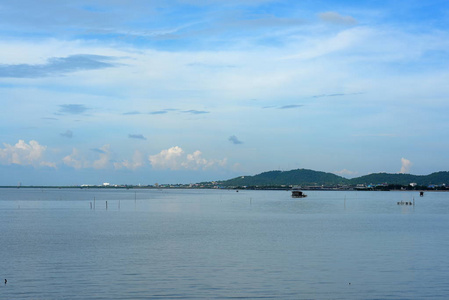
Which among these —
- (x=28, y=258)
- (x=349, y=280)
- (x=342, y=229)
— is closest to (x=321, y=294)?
(x=349, y=280)

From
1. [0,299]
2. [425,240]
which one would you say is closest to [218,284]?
[0,299]

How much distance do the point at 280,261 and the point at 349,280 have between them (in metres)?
10.6

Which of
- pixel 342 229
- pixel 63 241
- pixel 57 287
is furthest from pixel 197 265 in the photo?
pixel 342 229

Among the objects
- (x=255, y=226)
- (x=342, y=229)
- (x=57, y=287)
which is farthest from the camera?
(x=255, y=226)

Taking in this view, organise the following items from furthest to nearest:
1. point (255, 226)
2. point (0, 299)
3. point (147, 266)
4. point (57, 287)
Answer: point (255, 226) → point (147, 266) → point (57, 287) → point (0, 299)

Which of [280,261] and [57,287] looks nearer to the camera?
[57,287]

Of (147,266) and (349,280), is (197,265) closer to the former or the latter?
(147,266)

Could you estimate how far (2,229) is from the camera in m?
88.5

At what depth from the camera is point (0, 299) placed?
118 feet

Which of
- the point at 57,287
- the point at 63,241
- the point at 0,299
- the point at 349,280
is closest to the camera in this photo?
the point at 0,299

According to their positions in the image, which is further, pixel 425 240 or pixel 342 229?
pixel 342 229

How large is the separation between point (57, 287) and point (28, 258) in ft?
53.9

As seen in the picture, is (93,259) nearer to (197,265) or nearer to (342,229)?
(197,265)

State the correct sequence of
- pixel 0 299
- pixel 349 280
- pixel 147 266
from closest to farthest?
pixel 0 299 < pixel 349 280 < pixel 147 266
